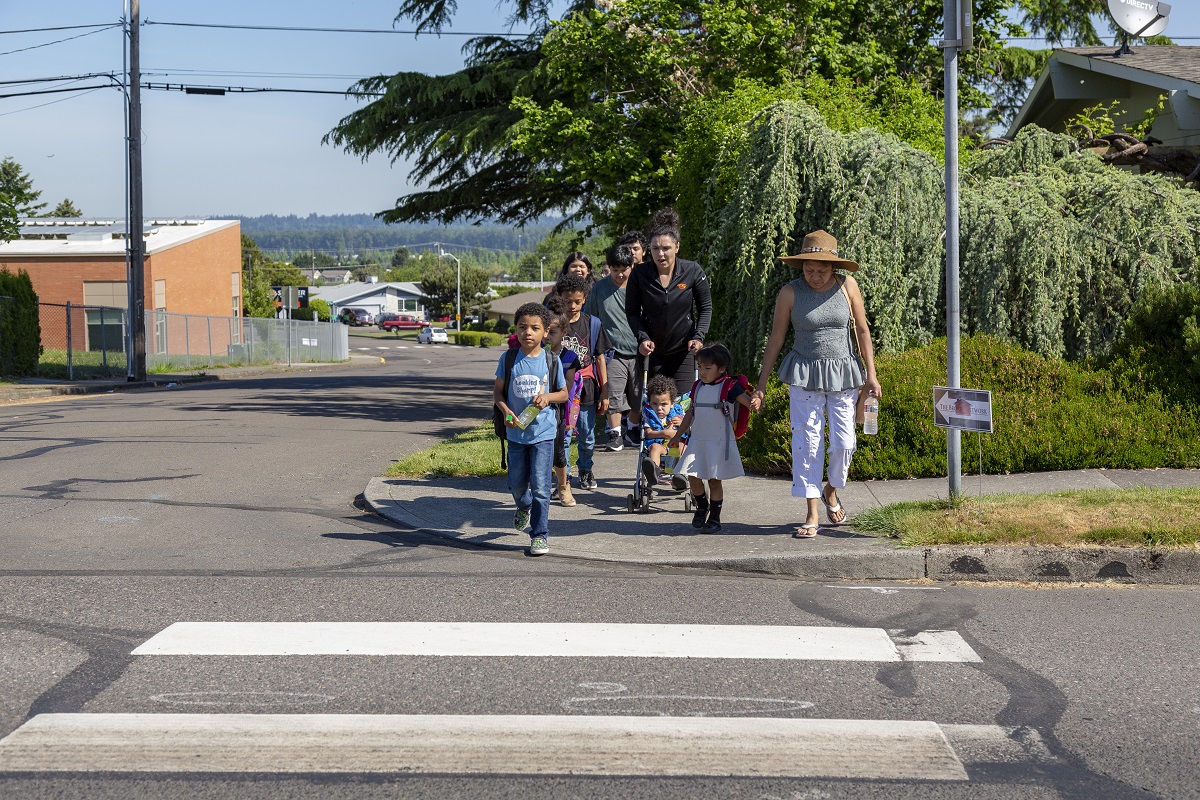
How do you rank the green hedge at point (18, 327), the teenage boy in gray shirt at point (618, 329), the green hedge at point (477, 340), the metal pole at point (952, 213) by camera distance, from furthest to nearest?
the green hedge at point (477, 340)
the green hedge at point (18, 327)
the teenage boy in gray shirt at point (618, 329)
the metal pole at point (952, 213)

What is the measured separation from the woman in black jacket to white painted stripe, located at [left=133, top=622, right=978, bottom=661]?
11.4ft

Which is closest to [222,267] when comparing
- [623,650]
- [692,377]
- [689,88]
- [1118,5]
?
[689,88]

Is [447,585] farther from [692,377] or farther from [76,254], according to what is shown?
[76,254]

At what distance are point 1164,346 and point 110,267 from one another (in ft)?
141

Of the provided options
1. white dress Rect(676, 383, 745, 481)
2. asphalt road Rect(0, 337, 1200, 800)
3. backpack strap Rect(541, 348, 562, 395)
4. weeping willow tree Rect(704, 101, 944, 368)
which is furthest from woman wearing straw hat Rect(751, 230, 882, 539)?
weeping willow tree Rect(704, 101, 944, 368)

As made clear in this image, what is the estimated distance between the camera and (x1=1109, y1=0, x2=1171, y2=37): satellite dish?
17.2 metres

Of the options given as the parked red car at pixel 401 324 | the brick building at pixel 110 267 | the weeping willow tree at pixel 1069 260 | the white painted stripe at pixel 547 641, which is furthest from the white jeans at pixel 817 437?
the parked red car at pixel 401 324

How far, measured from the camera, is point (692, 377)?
9203mm

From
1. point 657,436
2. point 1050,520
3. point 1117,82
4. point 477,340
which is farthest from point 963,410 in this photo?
point 477,340

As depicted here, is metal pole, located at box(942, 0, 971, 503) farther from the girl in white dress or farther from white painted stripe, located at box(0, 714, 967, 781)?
white painted stripe, located at box(0, 714, 967, 781)

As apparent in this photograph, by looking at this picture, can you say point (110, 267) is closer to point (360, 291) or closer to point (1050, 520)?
point (1050, 520)

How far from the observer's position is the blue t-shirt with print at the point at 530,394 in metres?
7.27

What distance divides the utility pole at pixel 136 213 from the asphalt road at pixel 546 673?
21.8 meters

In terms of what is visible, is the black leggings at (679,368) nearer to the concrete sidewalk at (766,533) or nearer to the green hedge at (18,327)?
the concrete sidewalk at (766,533)
